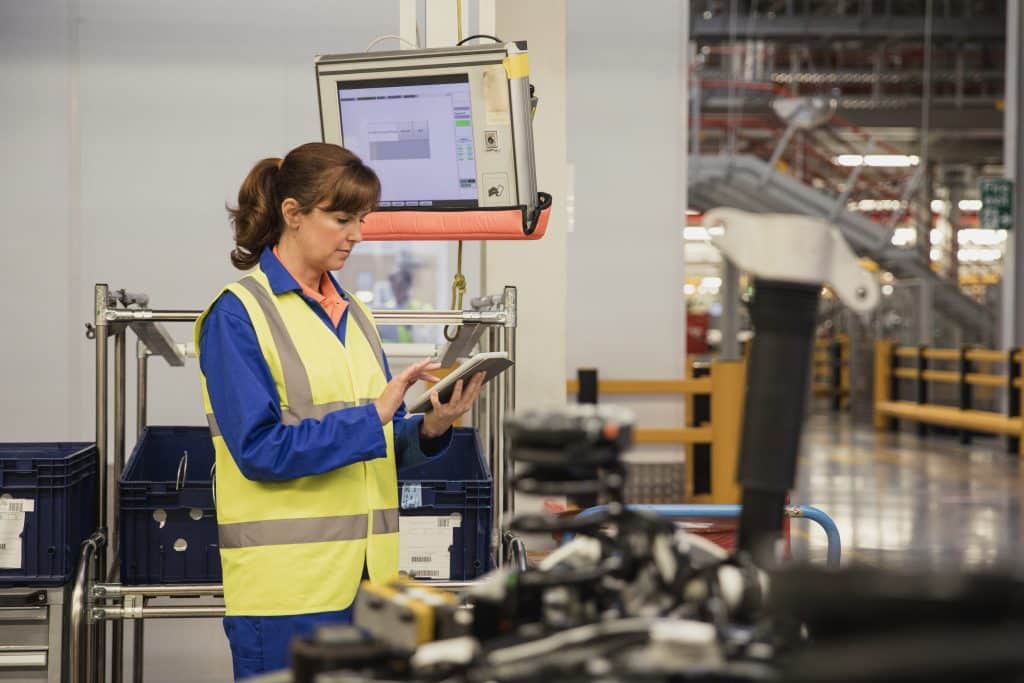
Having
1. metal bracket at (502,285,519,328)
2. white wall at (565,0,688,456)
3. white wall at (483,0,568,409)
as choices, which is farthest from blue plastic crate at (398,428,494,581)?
white wall at (565,0,688,456)

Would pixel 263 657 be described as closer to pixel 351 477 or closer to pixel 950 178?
pixel 351 477

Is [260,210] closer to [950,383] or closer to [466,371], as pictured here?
[466,371]

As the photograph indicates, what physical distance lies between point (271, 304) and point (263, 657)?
701 millimetres

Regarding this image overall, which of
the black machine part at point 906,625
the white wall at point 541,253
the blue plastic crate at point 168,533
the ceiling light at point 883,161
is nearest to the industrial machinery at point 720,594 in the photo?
the black machine part at point 906,625

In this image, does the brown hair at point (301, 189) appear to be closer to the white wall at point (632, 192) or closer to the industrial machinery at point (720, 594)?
the industrial machinery at point (720, 594)

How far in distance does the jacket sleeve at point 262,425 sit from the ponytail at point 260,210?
0.79 feet

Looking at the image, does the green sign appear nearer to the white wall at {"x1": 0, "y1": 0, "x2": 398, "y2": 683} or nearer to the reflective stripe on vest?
the white wall at {"x1": 0, "y1": 0, "x2": 398, "y2": 683}

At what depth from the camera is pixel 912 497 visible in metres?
10.3

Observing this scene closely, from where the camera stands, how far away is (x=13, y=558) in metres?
3.32

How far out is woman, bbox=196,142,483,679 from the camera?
2.41 meters

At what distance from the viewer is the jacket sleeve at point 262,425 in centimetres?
238

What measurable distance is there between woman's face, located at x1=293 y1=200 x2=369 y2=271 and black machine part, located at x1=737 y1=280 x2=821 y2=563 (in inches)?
52.5

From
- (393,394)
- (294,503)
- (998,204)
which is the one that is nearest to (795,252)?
(393,394)

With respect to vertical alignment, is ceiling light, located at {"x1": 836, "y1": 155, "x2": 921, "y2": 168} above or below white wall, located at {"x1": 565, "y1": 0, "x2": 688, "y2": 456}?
above
